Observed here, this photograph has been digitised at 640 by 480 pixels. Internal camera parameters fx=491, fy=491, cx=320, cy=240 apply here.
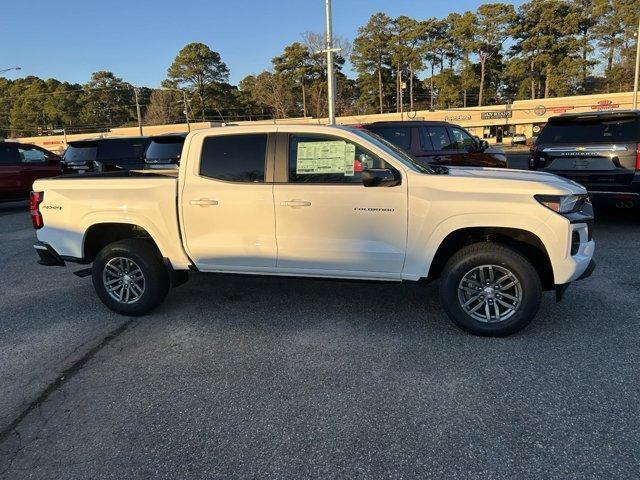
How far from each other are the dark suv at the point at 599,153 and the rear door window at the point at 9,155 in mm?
12812

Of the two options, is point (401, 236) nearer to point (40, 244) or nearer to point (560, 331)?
point (560, 331)

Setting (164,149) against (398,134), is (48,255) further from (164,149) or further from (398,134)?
(164,149)

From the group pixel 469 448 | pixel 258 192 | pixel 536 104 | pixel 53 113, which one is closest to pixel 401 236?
pixel 258 192

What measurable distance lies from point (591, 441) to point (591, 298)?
2621 millimetres

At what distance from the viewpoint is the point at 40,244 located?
5.33m

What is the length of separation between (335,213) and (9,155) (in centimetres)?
1232

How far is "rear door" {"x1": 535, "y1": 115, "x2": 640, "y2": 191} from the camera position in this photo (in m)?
7.36

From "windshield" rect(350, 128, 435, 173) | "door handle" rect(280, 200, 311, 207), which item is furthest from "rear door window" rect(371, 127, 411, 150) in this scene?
"door handle" rect(280, 200, 311, 207)

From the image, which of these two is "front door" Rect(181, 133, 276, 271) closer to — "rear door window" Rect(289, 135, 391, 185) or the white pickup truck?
the white pickup truck

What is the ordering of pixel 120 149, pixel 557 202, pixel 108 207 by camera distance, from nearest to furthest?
pixel 557 202 < pixel 108 207 < pixel 120 149

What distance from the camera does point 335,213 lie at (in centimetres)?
437

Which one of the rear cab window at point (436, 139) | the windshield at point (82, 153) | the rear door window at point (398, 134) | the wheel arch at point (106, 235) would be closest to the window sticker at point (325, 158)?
the wheel arch at point (106, 235)

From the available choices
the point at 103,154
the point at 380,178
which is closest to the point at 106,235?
the point at 380,178

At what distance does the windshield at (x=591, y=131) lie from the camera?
744cm
